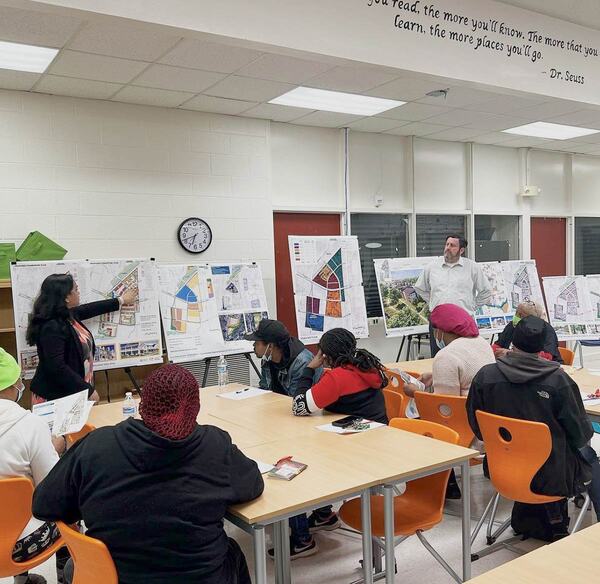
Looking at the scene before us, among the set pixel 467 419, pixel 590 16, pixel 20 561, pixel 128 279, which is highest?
pixel 590 16

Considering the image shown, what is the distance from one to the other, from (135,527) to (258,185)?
462 cm

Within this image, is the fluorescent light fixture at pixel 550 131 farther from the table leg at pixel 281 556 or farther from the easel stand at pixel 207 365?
the table leg at pixel 281 556

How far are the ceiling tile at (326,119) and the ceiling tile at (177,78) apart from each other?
4.55 feet

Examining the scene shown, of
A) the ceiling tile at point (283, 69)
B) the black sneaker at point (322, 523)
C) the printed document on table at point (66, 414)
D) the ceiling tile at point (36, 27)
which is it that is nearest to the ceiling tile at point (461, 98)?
the ceiling tile at point (283, 69)

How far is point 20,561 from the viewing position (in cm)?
232

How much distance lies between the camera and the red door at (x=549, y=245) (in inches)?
328

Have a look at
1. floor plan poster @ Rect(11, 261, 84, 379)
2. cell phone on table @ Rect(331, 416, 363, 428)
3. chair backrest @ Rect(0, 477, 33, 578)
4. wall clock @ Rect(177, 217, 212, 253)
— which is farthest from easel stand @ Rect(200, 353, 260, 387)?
chair backrest @ Rect(0, 477, 33, 578)

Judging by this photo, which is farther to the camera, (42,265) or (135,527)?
(42,265)

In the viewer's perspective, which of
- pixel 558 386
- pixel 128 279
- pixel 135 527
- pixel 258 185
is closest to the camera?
pixel 135 527

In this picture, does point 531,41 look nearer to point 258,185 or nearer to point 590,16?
point 590,16

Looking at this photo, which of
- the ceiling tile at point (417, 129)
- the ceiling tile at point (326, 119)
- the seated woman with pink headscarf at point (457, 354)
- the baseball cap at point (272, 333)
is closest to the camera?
the seated woman with pink headscarf at point (457, 354)

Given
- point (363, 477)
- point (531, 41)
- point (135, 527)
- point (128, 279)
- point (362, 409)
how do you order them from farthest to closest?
1. point (128, 279)
2. point (531, 41)
3. point (362, 409)
4. point (363, 477)
5. point (135, 527)

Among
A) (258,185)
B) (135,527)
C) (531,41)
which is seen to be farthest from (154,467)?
(258,185)

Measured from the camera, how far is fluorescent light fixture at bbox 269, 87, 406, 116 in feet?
17.2
